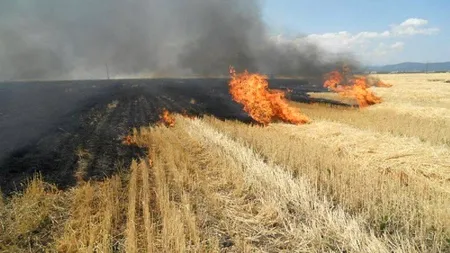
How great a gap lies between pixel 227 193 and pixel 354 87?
26.9 meters

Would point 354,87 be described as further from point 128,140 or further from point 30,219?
point 30,219

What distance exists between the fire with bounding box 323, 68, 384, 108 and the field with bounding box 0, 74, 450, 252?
15326 millimetres

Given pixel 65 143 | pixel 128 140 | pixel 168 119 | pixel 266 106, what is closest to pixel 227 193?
pixel 128 140

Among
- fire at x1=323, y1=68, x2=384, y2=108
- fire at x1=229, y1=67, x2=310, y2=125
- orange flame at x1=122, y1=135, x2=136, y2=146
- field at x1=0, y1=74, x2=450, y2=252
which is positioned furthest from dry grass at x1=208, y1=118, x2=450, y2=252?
fire at x1=323, y1=68, x2=384, y2=108

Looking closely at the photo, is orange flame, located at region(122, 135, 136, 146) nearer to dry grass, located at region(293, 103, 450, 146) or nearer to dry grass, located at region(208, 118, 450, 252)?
dry grass, located at region(208, 118, 450, 252)

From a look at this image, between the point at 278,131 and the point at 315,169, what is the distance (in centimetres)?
725

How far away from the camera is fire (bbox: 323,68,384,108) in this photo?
30.9 meters

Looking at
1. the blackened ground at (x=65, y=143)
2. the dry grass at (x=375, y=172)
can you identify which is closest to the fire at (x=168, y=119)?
the blackened ground at (x=65, y=143)

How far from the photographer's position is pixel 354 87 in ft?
106

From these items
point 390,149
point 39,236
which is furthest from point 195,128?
point 39,236

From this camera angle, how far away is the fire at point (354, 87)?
30938mm

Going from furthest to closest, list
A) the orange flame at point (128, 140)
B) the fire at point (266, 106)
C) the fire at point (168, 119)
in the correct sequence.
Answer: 1. the fire at point (168, 119)
2. the fire at point (266, 106)
3. the orange flame at point (128, 140)

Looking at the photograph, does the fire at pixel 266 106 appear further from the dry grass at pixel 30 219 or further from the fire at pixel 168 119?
the dry grass at pixel 30 219

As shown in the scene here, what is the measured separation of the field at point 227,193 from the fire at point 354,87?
1533cm
